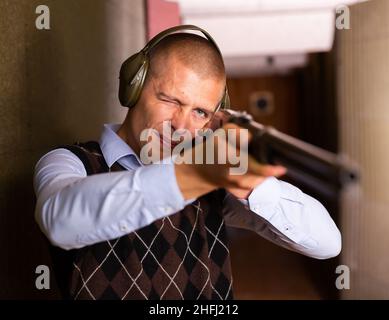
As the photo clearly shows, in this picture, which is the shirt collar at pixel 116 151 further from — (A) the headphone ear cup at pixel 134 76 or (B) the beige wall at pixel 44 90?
(B) the beige wall at pixel 44 90

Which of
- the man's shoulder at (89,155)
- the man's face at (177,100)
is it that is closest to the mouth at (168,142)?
the man's face at (177,100)

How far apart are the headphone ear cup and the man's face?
2 centimetres

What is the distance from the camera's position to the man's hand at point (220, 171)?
487 millimetres

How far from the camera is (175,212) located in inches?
27.0

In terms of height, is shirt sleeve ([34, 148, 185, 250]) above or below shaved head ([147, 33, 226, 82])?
below

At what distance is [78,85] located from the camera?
1067 millimetres

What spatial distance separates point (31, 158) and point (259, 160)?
24.4 inches

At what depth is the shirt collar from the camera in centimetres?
77

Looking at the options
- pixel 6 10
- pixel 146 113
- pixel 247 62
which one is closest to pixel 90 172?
pixel 146 113

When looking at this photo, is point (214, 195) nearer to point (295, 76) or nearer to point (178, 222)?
point (178, 222)

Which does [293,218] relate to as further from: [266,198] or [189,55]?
[189,55]

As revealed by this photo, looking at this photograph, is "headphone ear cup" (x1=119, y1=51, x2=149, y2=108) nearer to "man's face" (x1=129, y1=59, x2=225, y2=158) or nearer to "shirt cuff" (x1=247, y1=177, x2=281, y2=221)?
"man's face" (x1=129, y1=59, x2=225, y2=158)

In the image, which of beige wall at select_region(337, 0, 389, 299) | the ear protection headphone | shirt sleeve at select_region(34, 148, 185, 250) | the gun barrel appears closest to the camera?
the gun barrel

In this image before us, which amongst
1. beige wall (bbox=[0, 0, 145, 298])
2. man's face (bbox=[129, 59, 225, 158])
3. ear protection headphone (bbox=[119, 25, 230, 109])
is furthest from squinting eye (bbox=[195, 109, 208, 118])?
beige wall (bbox=[0, 0, 145, 298])
